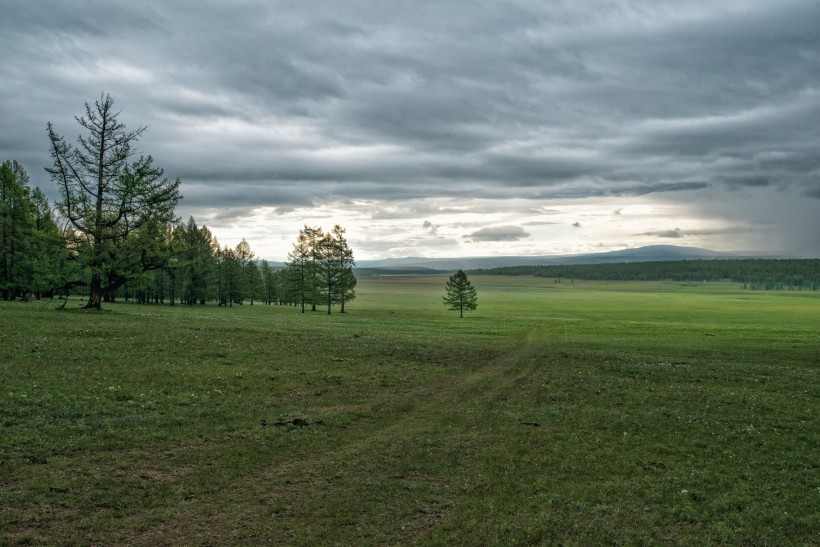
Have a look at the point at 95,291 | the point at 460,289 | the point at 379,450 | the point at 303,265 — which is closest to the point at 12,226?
the point at 95,291

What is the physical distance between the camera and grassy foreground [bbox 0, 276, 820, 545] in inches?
434

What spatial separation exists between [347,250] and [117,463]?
81.3 meters

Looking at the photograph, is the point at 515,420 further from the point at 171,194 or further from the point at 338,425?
the point at 171,194

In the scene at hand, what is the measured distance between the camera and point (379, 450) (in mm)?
15734

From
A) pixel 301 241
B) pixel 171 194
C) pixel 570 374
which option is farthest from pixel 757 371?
pixel 301 241

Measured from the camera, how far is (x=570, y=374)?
29.8 metres

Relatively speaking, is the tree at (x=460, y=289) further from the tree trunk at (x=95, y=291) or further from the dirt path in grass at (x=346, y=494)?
the dirt path in grass at (x=346, y=494)

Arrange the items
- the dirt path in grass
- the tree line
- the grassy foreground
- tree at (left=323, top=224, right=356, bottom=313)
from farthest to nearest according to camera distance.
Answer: tree at (left=323, top=224, right=356, bottom=313) → the tree line → the grassy foreground → the dirt path in grass

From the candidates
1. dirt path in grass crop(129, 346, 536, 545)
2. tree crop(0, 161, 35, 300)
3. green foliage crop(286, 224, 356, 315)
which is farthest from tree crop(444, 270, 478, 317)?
dirt path in grass crop(129, 346, 536, 545)

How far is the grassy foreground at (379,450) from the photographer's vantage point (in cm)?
1103

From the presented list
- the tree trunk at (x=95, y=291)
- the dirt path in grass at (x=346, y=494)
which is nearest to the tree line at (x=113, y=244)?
the tree trunk at (x=95, y=291)

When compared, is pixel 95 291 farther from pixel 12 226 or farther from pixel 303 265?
pixel 303 265

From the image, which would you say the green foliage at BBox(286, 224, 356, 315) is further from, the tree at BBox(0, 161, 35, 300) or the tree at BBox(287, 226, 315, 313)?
the tree at BBox(0, 161, 35, 300)

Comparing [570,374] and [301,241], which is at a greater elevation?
[301,241]
